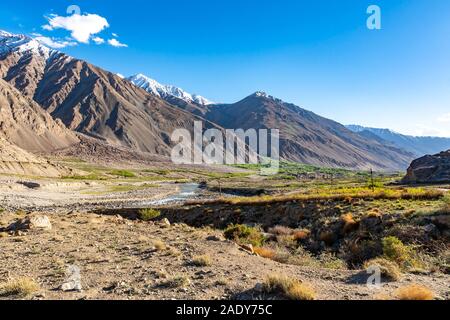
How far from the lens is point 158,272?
11445 millimetres

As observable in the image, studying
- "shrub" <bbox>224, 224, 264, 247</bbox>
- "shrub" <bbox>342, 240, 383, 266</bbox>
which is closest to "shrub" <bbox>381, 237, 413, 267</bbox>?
"shrub" <bbox>342, 240, 383, 266</bbox>

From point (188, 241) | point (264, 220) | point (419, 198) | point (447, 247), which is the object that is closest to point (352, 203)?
point (419, 198)

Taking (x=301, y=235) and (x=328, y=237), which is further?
(x=301, y=235)

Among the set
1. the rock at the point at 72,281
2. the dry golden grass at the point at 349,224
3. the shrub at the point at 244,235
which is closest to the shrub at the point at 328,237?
the dry golden grass at the point at 349,224

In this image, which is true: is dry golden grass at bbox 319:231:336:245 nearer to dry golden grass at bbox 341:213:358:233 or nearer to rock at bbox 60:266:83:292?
dry golden grass at bbox 341:213:358:233

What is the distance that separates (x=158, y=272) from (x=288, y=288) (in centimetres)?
424

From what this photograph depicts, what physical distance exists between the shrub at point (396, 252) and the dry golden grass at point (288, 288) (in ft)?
23.3

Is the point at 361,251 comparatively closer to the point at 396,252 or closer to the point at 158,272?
the point at 396,252

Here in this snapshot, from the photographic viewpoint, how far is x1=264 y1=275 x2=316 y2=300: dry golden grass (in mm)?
8797

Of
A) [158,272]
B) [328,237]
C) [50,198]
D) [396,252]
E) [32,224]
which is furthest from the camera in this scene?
[50,198]

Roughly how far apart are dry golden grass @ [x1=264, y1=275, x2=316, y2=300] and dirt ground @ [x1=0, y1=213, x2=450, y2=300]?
328mm

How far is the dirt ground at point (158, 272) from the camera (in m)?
9.62

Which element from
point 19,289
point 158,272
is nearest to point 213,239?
point 158,272

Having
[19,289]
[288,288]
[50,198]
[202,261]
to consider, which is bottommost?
[50,198]
